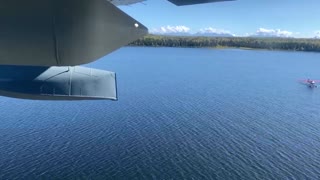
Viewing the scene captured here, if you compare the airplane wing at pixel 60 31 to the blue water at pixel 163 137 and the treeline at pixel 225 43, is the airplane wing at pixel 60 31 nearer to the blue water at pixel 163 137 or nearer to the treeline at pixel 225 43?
the blue water at pixel 163 137

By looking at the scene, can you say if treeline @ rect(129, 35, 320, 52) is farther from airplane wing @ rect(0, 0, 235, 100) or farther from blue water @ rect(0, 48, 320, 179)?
airplane wing @ rect(0, 0, 235, 100)

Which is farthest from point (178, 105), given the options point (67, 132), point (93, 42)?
point (93, 42)

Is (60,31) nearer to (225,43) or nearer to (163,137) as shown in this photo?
(163,137)

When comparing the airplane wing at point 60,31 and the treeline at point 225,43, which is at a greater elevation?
the airplane wing at point 60,31

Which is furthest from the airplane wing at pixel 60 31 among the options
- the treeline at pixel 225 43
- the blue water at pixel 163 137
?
the treeline at pixel 225 43

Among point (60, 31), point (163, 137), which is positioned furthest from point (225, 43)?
point (60, 31)

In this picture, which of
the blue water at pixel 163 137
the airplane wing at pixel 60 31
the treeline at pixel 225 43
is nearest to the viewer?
the airplane wing at pixel 60 31

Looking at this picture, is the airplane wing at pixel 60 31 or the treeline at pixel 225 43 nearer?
the airplane wing at pixel 60 31

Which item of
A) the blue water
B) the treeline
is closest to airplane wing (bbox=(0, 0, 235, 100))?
the blue water

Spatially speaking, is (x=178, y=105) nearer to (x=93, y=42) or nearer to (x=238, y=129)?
(x=238, y=129)
